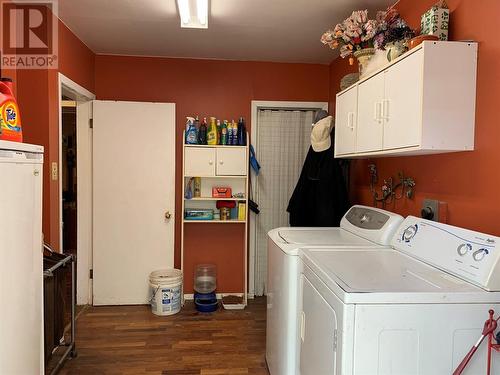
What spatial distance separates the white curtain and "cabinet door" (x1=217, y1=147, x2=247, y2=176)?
0.31 meters

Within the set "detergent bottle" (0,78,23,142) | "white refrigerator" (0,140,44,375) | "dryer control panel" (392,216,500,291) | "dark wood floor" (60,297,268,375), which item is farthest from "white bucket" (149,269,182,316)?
"dryer control panel" (392,216,500,291)

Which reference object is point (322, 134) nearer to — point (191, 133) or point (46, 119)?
point (191, 133)

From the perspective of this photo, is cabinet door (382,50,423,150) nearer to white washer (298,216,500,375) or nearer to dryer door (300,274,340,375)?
white washer (298,216,500,375)

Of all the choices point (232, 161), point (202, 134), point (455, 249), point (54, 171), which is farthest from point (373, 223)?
point (54, 171)

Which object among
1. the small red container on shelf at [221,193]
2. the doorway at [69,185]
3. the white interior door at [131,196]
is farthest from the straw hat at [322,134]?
the doorway at [69,185]

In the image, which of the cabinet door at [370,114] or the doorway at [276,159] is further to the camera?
the doorway at [276,159]

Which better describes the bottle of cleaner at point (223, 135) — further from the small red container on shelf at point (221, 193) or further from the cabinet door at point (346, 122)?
the cabinet door at point (346, 122)

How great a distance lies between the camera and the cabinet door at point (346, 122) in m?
2.39

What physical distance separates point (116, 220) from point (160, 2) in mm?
2018

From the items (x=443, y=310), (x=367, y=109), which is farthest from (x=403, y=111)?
(x=443, y=310)

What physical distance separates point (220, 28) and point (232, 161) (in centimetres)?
120

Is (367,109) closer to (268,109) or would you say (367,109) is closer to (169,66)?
(268,109)

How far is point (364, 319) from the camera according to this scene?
1.34m

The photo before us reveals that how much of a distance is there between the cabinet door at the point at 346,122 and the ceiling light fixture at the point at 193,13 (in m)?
1.06
